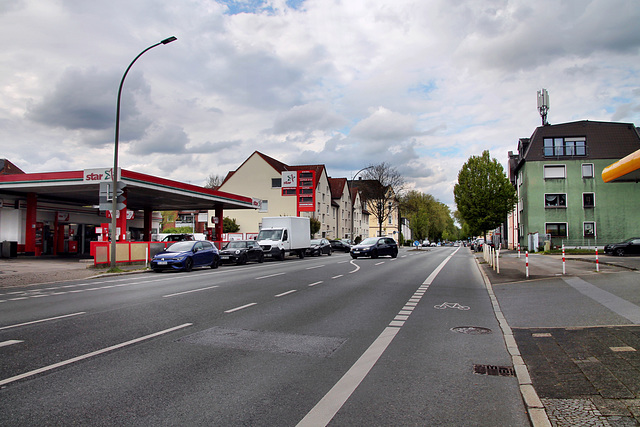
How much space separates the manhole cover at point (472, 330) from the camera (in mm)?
7746

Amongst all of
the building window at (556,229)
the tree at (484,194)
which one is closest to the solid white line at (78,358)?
the building window at (556,229)

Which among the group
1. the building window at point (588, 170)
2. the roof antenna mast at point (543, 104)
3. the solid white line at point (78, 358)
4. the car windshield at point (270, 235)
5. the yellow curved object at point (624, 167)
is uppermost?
the roof antenna mast at point (543, 104)

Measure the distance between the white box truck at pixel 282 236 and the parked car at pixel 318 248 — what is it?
134 inches

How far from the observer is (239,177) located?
6238cm

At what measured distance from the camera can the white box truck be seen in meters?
32.7

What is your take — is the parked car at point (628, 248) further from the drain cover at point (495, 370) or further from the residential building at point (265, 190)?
the drain cover at point (495, 370)

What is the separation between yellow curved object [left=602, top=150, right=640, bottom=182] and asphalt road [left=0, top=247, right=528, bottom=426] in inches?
297

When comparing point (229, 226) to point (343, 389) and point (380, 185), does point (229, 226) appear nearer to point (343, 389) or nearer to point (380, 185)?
point (380, 185)

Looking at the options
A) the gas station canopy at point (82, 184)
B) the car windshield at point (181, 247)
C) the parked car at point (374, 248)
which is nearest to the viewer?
the car windshield at point (181, 247)

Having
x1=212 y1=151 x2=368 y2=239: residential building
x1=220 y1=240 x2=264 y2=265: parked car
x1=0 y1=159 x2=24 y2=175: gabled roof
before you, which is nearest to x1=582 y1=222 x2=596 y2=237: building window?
x1=212 y1=151 x2=368 y2=239: residential building

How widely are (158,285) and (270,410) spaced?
1188 cm

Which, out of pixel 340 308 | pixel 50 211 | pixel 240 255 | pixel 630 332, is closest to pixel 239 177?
pixel 50 211

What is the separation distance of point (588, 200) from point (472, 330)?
44.8m

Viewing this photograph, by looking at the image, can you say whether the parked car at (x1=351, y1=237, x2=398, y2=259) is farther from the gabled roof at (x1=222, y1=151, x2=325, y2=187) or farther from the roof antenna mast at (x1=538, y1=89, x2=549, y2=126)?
the roof antenna mast at (x1=538, y1=89, x2=549, y2=126)
